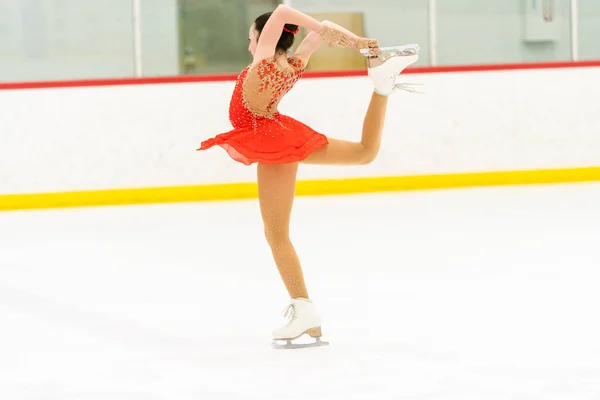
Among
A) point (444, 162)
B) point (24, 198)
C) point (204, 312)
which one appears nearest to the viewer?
point (204, 312)

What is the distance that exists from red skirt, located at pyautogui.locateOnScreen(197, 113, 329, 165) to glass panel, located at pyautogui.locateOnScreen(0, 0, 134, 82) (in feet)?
16.0

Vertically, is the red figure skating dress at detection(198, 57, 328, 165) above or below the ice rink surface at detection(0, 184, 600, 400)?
above

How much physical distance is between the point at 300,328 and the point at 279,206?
0.39 metres

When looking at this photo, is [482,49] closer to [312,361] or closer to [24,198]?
[24,198]

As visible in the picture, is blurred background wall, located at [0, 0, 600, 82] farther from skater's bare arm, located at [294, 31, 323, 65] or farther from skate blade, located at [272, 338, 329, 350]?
skate blade, located at [272, 338, 329, 350]

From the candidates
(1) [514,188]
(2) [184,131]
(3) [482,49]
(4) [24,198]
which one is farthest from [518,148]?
(4) [24,198]

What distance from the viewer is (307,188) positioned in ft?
24.6

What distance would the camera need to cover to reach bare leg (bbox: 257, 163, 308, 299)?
3051 millimetres

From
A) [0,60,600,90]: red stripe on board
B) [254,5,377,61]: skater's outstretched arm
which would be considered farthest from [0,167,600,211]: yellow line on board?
[254,5,377,61]: skater's outstretched arm

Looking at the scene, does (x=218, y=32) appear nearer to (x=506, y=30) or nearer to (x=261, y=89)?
(x=506, y=30)

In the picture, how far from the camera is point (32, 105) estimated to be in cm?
722

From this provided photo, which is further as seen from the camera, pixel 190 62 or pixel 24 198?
pixel 190 62

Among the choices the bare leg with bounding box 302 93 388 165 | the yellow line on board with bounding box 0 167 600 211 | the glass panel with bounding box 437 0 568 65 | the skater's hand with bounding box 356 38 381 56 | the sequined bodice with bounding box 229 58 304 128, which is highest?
the glass panel with bounding box 437 0 568 65

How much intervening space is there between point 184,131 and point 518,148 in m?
2.58
